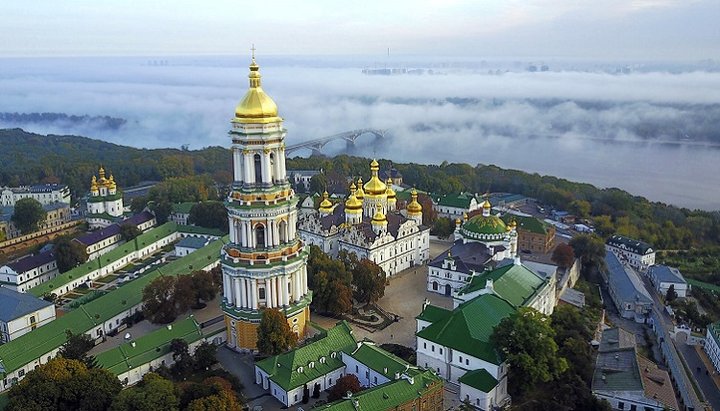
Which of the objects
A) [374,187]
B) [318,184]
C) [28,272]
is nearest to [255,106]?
[374,187]

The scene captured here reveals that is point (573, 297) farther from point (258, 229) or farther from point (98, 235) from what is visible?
point (98, 235)

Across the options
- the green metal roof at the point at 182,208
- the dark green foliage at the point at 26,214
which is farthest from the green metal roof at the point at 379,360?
the dark green foliage at the point at 26,214

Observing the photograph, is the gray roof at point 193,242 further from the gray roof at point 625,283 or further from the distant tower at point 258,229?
the gray roof at point 625,283

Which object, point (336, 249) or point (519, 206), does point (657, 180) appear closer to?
point (519, 206)

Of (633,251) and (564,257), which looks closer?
(564,257)

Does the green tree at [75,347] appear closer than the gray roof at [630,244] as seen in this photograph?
Yes

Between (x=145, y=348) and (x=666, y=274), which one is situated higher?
(x=145, y=348)
